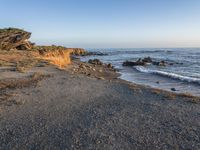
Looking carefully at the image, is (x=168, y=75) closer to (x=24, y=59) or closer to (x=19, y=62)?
(x=19, y=62)

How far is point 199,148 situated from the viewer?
236 inches

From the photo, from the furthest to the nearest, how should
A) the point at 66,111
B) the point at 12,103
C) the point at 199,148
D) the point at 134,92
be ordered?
the point at 134,92 → the point at 12,103 → the point at 66,111 → the point at 199,148

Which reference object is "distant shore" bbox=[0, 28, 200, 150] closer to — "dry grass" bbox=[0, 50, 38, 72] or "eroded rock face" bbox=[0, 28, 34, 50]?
"dry grass" bbox=[0, 50, 38, 72]

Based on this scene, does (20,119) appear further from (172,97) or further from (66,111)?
(172,97)

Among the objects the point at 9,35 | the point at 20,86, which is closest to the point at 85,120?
the point at 20,86

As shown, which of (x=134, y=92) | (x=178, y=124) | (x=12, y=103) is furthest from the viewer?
(x=134, y=92)

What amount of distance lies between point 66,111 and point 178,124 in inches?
150

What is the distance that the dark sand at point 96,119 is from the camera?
20.6 feet

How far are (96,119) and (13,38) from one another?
1274 inches

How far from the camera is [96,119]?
26.2 ft

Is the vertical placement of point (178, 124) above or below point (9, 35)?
below

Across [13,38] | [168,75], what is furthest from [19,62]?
[13,38]

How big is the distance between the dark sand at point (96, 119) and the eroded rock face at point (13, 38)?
→ 82.8ft

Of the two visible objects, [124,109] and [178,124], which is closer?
[178,124]
